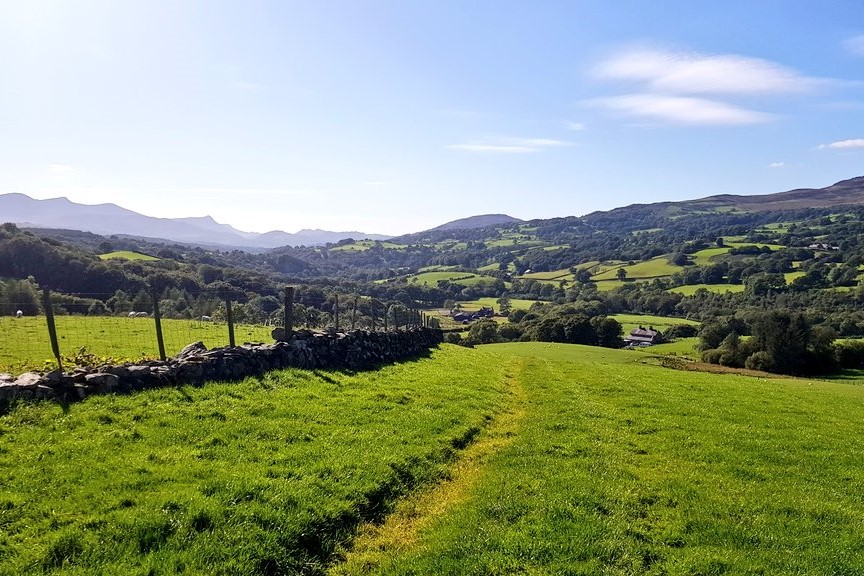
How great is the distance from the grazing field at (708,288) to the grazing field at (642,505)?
158 meters

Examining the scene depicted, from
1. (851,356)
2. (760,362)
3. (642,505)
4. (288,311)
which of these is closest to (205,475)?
(642,505)

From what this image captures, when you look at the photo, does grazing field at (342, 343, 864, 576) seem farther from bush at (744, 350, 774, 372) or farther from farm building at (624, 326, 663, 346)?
A: farm building at (624, 326, 663, 346)

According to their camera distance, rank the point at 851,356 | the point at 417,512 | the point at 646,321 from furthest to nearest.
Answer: the point at 646,321
the point at 851,356
the point at 417,512

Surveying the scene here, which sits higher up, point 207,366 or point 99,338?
point 207,366

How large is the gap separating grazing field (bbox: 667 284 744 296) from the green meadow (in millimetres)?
159466

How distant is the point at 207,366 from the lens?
16.6 metres

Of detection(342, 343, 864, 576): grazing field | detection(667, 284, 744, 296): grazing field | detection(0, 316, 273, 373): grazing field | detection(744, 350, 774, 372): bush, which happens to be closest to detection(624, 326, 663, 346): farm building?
detection(744, 350, 774, 372): bush

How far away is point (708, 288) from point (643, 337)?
68.7m

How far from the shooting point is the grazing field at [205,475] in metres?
7.39

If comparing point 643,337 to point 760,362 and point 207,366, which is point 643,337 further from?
point 207,366

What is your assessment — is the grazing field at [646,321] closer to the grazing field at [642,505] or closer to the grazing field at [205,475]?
the grazing field at [642,505]

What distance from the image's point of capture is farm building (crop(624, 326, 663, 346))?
4326 inches

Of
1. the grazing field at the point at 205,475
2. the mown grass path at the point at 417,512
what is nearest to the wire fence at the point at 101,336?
the grazing field at the point at 205,475

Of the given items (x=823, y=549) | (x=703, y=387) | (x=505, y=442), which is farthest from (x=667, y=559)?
(x=703, y=387)
